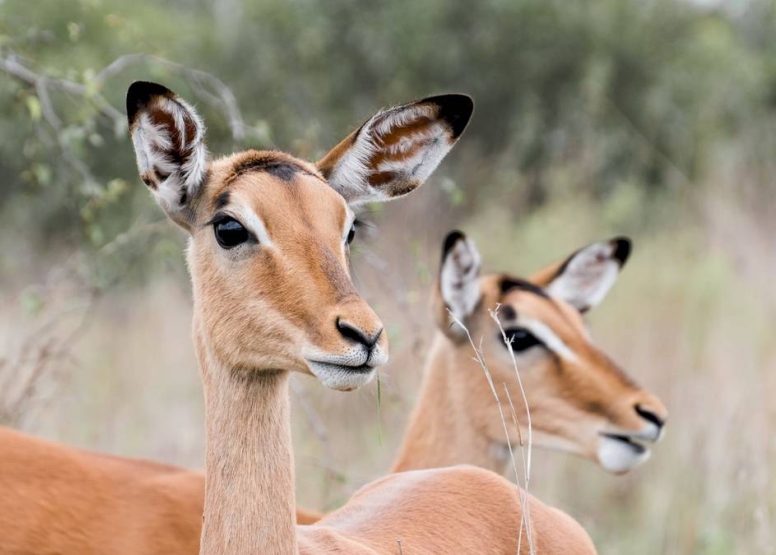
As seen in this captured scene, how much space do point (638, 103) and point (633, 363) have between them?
25.6ft

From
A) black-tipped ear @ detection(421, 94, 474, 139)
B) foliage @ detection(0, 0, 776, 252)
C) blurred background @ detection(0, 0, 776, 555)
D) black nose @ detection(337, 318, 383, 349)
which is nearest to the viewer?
black nose @ detection(337, 318, 383, 349)

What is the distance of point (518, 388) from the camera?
567 cm

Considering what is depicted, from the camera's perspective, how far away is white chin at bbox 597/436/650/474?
5.42 metres

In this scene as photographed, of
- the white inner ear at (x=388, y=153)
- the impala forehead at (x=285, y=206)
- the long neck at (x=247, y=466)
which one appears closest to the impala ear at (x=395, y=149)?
the white inner ear at (x=388, y=153)

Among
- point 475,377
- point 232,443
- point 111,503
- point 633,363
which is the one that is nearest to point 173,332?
point 633,363

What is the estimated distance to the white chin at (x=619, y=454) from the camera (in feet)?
17.8

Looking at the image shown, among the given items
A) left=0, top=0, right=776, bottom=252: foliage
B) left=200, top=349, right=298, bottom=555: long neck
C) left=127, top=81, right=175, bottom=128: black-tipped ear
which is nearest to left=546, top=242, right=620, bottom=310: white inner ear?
left=200, top=349, right=298, bottom=555: long neck

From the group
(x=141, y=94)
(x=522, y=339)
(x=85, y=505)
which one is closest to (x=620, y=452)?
(x=522, y=339)

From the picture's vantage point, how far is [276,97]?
15922mm

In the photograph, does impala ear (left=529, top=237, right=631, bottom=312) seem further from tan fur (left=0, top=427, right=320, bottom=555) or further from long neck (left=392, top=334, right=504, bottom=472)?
tan fur (left=0, top=427, right=320, bottom=555)

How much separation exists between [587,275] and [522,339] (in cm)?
77

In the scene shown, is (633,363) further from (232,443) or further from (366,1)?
(366,1)

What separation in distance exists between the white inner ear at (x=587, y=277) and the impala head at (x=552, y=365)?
0.92 feet

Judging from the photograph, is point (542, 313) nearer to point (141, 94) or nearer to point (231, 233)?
point (231, 233)
